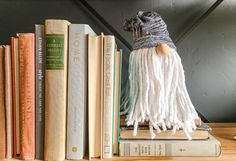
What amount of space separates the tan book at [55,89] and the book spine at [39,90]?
13 mm

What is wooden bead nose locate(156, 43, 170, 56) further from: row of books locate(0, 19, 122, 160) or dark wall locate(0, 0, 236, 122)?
dark wall locate(0, 0, 236, 122)

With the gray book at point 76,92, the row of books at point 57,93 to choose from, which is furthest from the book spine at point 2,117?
the gray book at point 76,92

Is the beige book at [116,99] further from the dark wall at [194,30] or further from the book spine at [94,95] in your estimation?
the dark wall at [194,30]

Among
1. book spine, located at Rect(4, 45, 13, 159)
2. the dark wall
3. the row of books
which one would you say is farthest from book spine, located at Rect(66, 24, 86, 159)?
the dark wall

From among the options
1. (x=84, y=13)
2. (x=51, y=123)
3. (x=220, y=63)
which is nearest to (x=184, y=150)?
(x=51, y=123)

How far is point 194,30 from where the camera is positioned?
2.52ft

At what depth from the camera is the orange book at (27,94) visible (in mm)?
490

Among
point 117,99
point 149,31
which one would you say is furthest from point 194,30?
point 117,99

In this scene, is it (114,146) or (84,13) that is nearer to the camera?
(114,146)

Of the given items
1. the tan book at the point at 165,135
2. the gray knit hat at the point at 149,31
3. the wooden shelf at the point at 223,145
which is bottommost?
the wooden shelf at the point at 223,145

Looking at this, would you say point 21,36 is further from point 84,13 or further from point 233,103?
point 233,103

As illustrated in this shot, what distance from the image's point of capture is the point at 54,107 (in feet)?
1.59

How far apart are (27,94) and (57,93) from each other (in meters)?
0.06

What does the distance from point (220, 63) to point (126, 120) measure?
40cm
